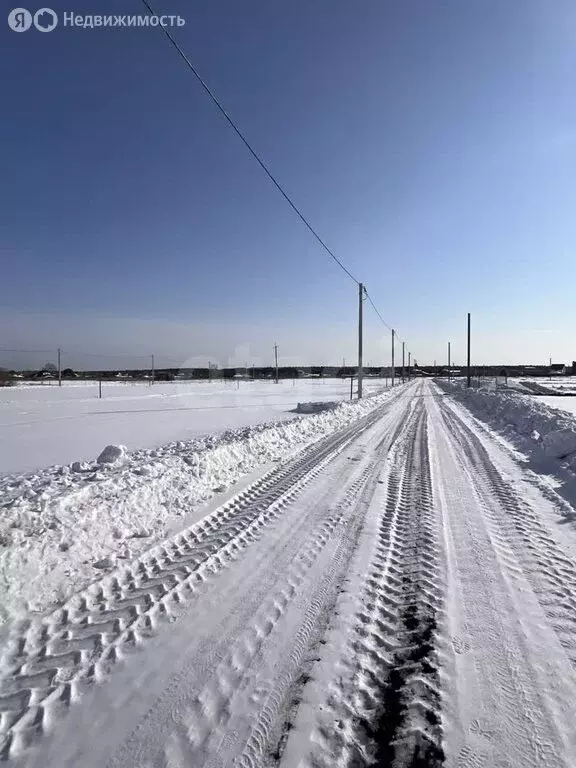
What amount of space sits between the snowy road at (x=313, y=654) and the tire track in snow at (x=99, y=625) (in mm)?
14

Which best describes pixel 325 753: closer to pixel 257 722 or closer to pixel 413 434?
pixel 257 722

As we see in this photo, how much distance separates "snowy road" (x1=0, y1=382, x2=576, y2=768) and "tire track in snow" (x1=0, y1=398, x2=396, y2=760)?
0.01 metres

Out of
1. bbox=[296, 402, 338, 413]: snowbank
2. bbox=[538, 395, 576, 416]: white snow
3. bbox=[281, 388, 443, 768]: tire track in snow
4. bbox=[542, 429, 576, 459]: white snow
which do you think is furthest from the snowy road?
bbox=[296, 402, 338, 413]: snowbank

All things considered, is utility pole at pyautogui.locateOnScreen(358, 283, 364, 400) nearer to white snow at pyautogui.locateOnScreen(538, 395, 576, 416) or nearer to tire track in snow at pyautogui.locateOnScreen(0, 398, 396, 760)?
white snow at pyautogui.locateOnScreen(538, 395, 576, 416)

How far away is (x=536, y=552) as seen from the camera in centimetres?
468

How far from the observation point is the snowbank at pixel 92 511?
402cm

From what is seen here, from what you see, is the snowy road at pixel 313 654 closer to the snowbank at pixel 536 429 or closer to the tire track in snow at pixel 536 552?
the tire track in snow at pixel 536 552

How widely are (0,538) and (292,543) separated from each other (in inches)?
116

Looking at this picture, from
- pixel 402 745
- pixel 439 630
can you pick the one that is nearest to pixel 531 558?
pixel 439 630

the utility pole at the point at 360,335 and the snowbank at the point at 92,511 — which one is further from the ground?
the utility pole at the point at 360,335

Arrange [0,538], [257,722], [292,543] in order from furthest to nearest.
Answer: [292,543], [0,538], [257,722]

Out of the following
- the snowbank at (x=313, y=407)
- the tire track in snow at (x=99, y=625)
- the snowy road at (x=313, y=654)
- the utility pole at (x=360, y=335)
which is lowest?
the snowbank at (x=313, y=407)

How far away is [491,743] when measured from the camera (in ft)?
7.50

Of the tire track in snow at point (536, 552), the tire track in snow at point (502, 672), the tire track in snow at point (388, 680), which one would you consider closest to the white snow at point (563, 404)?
the tire track in snow at point (536, 552)
